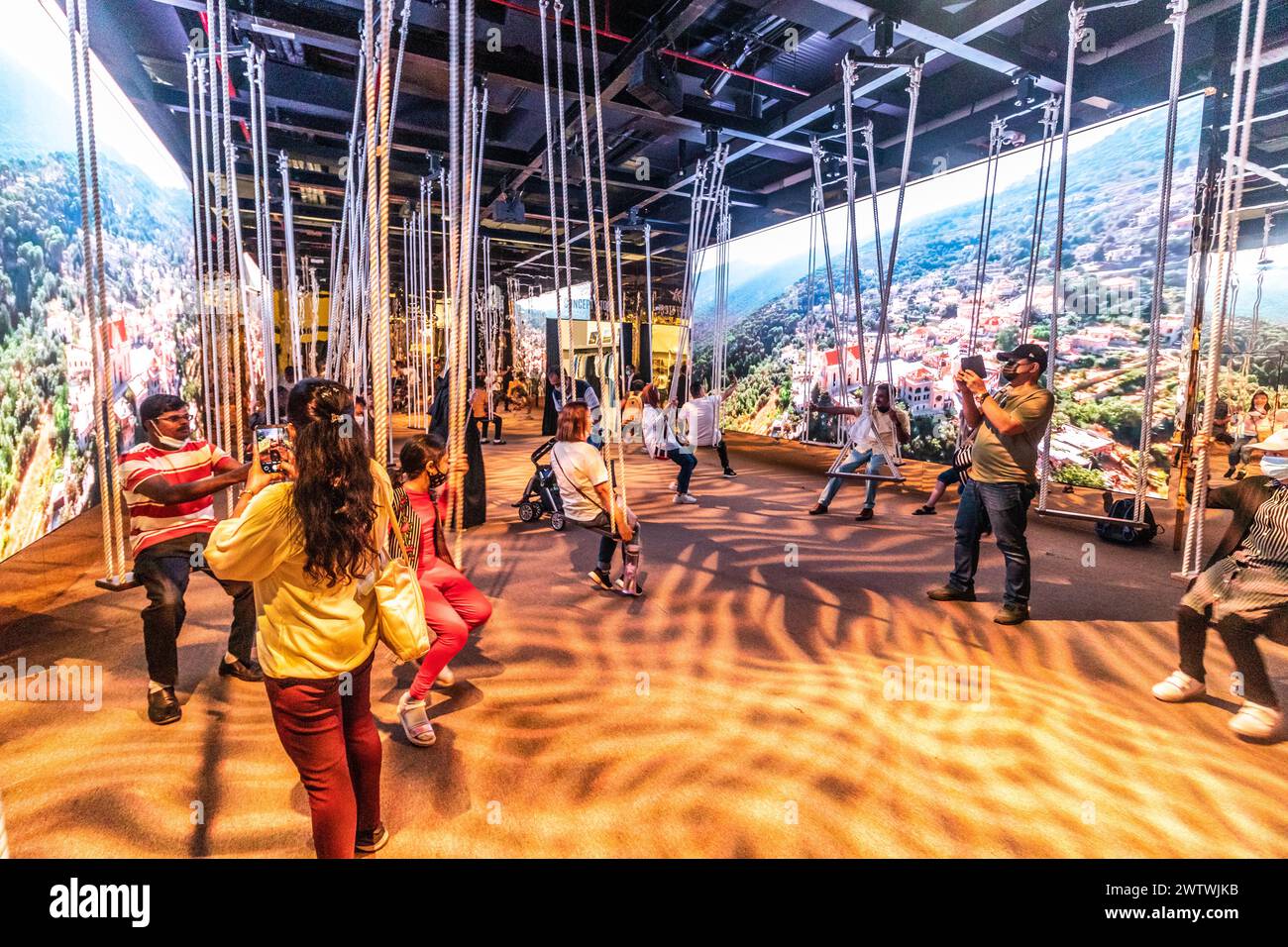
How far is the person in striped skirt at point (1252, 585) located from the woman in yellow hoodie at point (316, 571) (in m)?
2.91

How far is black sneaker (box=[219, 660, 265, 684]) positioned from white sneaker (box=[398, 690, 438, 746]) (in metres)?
0.91

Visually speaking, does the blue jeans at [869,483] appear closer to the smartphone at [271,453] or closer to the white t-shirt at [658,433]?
the white t-shirt at [658,433]

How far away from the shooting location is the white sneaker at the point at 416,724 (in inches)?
86.0

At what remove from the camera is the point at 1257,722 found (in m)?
2.31

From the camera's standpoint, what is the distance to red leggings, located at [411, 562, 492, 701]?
7.27 feet

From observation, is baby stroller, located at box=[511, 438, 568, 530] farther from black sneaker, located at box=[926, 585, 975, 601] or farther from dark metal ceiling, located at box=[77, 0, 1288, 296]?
dark metal ceiling, located at box=[77, 0, 1288, 296]

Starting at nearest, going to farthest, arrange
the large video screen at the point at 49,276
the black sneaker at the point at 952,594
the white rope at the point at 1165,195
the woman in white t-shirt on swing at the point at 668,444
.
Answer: the white rope at the point at 1165,195 → the black sneaker at the point at 952,594 → the large video screen at the point at 49,276 → the woman in white t-shirt on swing at the point at 668,444

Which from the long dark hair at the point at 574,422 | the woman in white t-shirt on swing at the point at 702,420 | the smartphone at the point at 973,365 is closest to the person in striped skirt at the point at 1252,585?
the smartphone at the point at 973,365

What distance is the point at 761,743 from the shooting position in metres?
2.25

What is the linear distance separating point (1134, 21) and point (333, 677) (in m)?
7.22

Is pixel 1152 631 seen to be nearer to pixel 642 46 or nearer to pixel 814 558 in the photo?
pixel 814 558

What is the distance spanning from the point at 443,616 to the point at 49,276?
176 inches

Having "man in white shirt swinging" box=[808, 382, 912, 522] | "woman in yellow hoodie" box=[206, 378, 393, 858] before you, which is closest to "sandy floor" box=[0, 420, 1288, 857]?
"woman in yellow hoodie" box=[206, 378, 393, 858]
